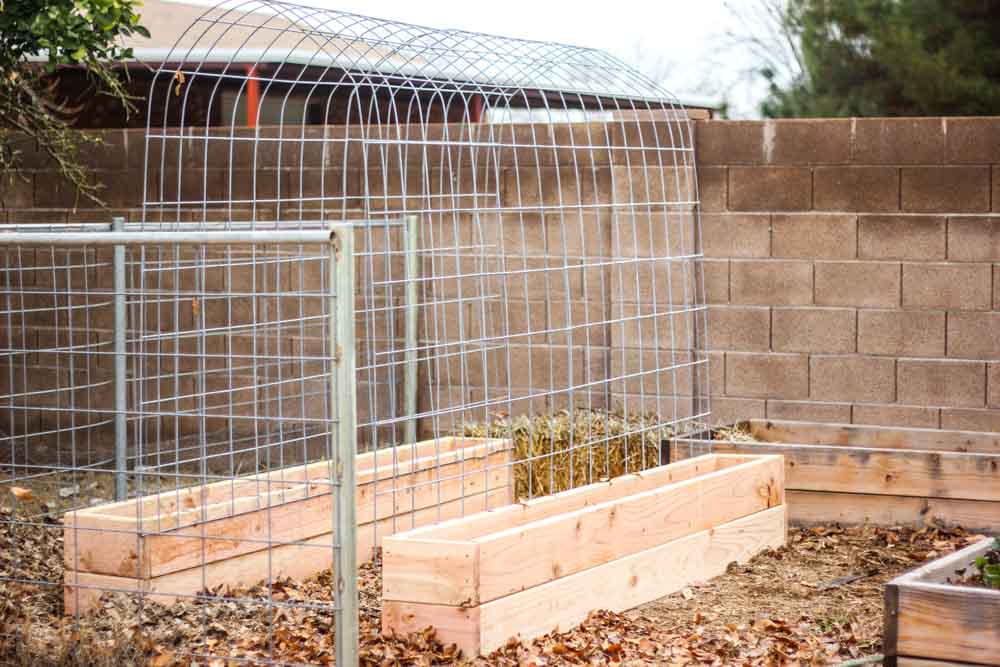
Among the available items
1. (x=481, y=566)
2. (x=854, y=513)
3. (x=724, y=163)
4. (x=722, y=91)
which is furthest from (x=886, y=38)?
(x=481, y=566)

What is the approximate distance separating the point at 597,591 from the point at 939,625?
1.30m

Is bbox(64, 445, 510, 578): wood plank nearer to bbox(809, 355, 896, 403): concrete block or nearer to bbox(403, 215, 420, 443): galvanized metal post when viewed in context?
bbox(403, 215, 420, 443): galvanized metal post

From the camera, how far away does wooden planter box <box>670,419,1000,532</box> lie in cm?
562

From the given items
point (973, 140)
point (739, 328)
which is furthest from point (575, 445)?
point (973, 140)

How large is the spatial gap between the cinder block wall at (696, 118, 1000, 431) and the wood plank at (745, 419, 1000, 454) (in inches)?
8.0

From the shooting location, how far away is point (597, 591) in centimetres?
455

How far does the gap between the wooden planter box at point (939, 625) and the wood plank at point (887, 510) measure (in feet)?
6.78

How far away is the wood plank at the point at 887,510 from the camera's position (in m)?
5.63

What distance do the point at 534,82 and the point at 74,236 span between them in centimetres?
227

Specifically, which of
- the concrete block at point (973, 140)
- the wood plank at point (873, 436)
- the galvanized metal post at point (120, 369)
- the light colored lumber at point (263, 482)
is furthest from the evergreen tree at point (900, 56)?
the galvanized metal post at point (120, 369)

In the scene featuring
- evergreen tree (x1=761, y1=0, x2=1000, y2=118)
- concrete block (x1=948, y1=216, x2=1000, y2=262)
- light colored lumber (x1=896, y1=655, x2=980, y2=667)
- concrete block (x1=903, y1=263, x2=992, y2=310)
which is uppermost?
evergreen tree (x1=761, y1=0, x2=1000, y2=118)

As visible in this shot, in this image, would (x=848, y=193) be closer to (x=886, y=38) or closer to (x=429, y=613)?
(x=429, y=613)

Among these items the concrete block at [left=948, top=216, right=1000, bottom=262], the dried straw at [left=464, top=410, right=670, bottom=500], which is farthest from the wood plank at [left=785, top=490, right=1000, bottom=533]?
the concrete block at [left=948, top=216, right=1000, bottom=262]

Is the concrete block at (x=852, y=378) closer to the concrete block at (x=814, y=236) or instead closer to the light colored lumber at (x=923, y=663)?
the concrete block at (x=814, y=236)
